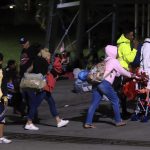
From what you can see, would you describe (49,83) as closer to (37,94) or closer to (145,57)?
(37,94)

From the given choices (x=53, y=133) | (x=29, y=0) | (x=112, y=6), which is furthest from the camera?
(x=29, y=0)

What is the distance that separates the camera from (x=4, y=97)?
1088 cm

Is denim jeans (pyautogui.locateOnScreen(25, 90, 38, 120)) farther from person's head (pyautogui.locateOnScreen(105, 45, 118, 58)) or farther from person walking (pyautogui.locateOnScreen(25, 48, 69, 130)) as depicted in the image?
person's head (pyautogui.locateOnScreen(105, 45, 118, 58))

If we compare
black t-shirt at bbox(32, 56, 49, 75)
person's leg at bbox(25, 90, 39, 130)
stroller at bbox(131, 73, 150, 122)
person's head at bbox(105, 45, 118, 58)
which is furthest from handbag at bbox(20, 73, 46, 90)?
stroller at bbox(131, 73, 150, 122)

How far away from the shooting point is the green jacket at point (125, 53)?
13.0 meters

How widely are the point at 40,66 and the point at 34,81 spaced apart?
35 centimetres

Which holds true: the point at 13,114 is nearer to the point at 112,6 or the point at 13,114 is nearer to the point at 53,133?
the point at 53,133

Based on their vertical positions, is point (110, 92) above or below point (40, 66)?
below

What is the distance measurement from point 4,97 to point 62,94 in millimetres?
7644

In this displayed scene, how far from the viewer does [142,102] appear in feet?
42.1

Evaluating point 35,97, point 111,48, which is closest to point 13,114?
point 35,97

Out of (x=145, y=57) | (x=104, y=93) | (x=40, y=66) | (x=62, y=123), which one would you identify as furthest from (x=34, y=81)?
(x=145, y=57)

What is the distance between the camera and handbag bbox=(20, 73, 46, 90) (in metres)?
12.1

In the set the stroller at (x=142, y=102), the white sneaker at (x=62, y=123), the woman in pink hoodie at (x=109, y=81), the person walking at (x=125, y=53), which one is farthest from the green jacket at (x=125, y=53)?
the white sneaker at (x=62, y=123)
